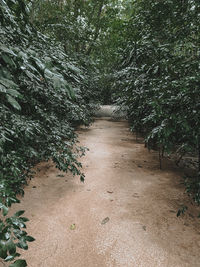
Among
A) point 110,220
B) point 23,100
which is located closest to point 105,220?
point 110,220

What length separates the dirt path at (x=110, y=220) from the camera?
1577mm

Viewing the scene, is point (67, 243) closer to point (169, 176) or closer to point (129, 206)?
point (129, 206)

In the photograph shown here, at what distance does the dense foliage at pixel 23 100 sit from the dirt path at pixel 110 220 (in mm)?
355

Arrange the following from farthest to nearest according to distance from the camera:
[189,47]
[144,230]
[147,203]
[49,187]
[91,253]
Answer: [49,187] → [147,203] → [189,47] → [144,230] → [91,253]

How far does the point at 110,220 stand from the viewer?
6.66ft

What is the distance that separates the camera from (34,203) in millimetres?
2301

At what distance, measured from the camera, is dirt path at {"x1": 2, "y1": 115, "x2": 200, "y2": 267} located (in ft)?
5.17

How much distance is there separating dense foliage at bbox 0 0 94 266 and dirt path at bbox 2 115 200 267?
36 centimetres

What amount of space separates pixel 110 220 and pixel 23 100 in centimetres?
157

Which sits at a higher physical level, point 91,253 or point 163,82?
point 163,82

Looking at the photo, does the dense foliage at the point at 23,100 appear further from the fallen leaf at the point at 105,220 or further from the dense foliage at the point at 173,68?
the dense foliage at the point at 173,68

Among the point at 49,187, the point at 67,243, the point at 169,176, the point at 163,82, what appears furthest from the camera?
the point at 169,176

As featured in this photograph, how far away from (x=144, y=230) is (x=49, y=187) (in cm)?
146

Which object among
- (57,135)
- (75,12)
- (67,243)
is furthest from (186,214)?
(75,12)
